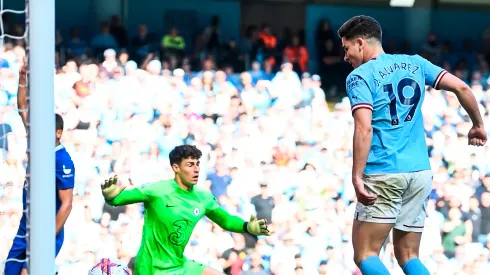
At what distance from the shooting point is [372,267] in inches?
195

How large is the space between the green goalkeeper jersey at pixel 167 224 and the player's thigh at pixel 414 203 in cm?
126

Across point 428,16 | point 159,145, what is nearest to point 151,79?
point 159,145

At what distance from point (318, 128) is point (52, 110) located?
764 centimetres

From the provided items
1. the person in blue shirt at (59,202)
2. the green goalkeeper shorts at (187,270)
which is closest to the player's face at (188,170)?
the green goalkeeper shorts at (187,270)

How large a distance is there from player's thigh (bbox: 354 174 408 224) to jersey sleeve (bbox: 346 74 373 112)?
41 cm

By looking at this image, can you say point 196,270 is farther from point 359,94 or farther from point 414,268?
point 359,94

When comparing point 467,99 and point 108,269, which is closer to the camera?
point 467,99

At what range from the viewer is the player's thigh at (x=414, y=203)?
5066mm

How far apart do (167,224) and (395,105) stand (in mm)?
1828

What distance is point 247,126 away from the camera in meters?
11.4

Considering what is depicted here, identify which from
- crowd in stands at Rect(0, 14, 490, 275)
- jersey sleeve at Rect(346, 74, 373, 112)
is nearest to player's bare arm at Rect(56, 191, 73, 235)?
jersey sleeve at Rect(346, 74, 373, 112)

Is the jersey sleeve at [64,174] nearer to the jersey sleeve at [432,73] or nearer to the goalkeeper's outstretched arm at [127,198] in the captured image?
the goalkeeper's outstretched arm at [127,198]

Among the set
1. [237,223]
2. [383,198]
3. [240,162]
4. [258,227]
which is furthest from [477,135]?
[240,162]

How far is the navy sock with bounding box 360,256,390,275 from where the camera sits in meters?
4.94
